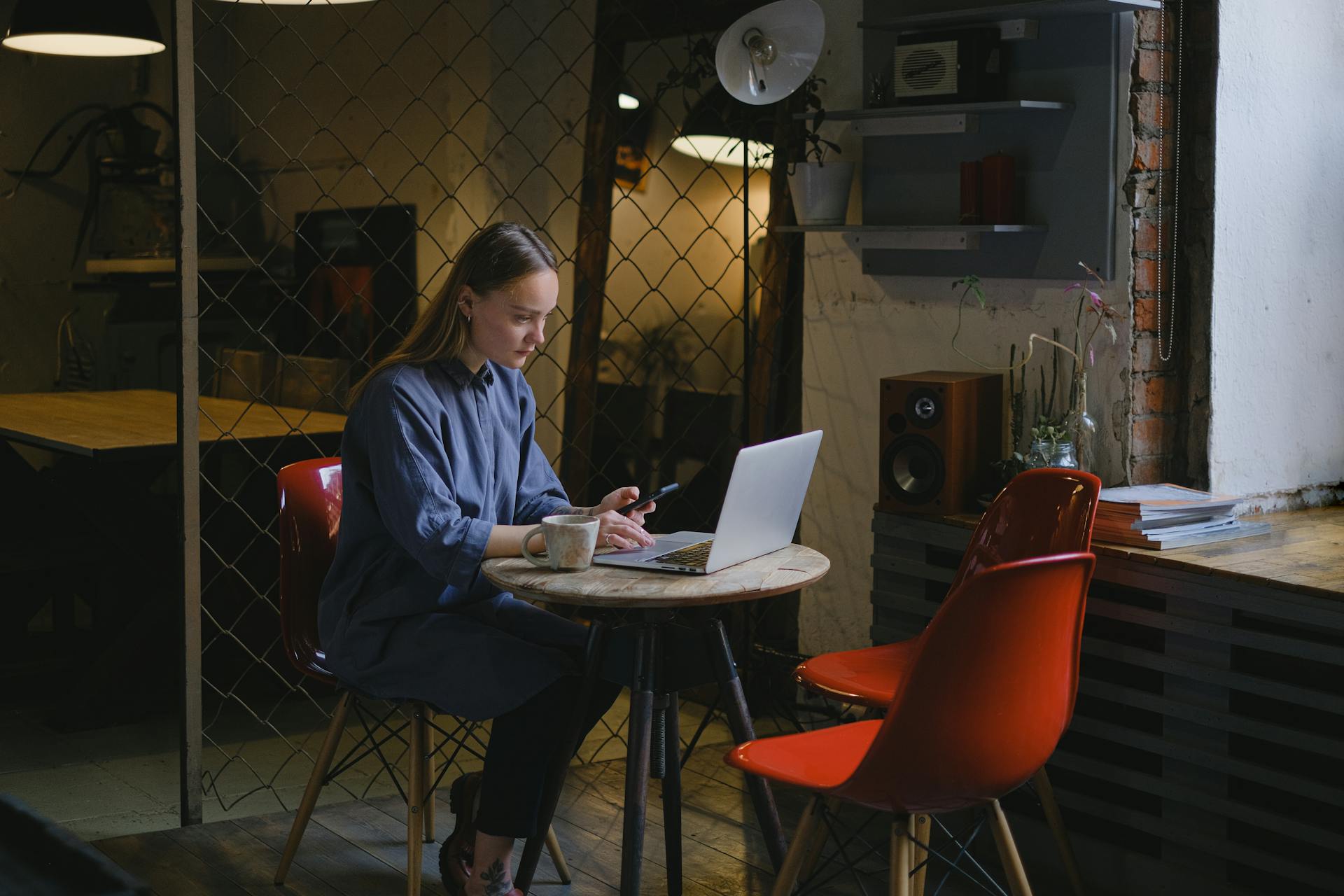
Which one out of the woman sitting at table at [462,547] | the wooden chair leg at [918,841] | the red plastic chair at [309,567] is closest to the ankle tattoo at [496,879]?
the woman sitting at table at [462,547]

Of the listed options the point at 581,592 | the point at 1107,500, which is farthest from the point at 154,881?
the point at 1107,500

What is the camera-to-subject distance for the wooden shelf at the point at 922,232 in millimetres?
3236

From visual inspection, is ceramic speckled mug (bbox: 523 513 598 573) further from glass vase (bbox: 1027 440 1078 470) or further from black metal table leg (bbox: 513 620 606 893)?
glass vase (bbox: 1027 440 1078 470)

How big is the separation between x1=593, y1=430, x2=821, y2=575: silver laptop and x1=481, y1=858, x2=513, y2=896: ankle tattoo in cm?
61

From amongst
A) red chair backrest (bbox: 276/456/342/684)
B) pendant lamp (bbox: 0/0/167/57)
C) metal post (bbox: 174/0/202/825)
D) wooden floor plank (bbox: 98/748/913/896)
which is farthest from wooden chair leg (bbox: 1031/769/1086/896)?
pendant lamp (bbox: 0/0/167/57)

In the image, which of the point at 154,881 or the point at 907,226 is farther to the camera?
the point at 907,226

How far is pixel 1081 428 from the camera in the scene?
10.3 feet

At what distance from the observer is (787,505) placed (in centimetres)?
256

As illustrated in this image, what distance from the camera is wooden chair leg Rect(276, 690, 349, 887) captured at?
281cm

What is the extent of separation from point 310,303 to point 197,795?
9.23 feet

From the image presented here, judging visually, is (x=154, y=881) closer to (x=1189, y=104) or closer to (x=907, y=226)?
(x=907, y=226)

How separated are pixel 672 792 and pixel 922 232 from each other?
1.55m

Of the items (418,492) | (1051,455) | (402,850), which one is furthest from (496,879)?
(1051,455)

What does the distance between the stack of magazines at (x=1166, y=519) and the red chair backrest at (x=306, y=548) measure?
61.1 inches
